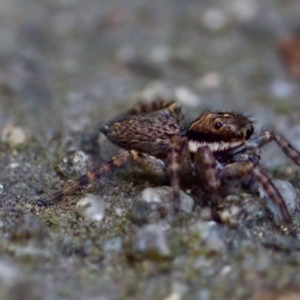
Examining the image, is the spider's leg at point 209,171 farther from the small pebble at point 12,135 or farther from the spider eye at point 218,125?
the small pebble at point 12,135

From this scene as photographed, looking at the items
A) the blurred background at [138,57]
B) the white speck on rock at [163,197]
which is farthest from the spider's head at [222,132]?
the blurred background at [138,57]

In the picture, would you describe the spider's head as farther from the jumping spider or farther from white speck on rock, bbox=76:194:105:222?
white speck on rock, bbox=76:194:105:222

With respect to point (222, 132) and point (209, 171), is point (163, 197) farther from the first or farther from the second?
point (222, 132)

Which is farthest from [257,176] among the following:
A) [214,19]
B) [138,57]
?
[214,19]

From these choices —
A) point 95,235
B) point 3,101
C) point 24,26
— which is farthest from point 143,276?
point 24,26

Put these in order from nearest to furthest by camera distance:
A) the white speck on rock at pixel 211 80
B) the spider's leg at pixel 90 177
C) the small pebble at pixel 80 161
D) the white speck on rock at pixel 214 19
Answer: the spider's leg at pixel 90 177 → the small pebble at pixel 80 161 → the white speck on rock at pixel 211 80 → the white speck on rock at pixel 214 19

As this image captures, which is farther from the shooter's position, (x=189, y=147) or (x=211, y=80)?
(x=211, y=80)
